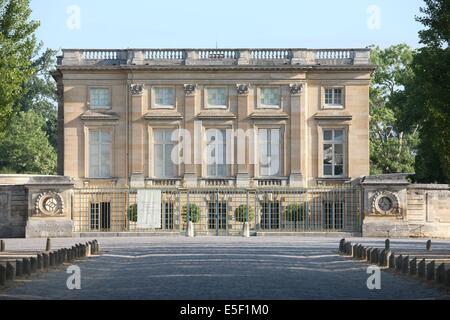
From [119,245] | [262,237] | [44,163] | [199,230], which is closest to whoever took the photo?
[119,245]

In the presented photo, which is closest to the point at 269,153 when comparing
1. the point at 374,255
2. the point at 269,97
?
the point at 269,97

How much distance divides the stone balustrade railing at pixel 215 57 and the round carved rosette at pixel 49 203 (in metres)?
12.8

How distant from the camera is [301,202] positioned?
66312mm

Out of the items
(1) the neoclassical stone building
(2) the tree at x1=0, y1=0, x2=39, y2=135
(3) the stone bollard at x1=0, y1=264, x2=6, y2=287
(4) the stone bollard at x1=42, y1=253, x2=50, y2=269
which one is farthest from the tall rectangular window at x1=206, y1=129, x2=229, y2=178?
(3) the stone bollard at x1=0, y1=264, x2=6, y2=287

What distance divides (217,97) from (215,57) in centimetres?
236

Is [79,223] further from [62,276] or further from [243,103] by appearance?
[62,276]

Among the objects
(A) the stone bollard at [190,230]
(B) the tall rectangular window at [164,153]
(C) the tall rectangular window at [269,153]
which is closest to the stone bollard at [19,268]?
(A) the stone bollard at [190,230]

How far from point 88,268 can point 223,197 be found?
35050 millimetres

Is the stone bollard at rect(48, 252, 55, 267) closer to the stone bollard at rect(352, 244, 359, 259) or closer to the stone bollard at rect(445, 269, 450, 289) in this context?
the stone bollard at rect(352, 244, 359, 259)

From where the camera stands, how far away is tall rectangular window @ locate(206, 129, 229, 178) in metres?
70.2

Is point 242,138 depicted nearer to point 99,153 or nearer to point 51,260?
point 99,153

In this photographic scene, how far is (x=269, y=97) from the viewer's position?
234 ft

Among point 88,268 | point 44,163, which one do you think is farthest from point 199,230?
point 44,163
